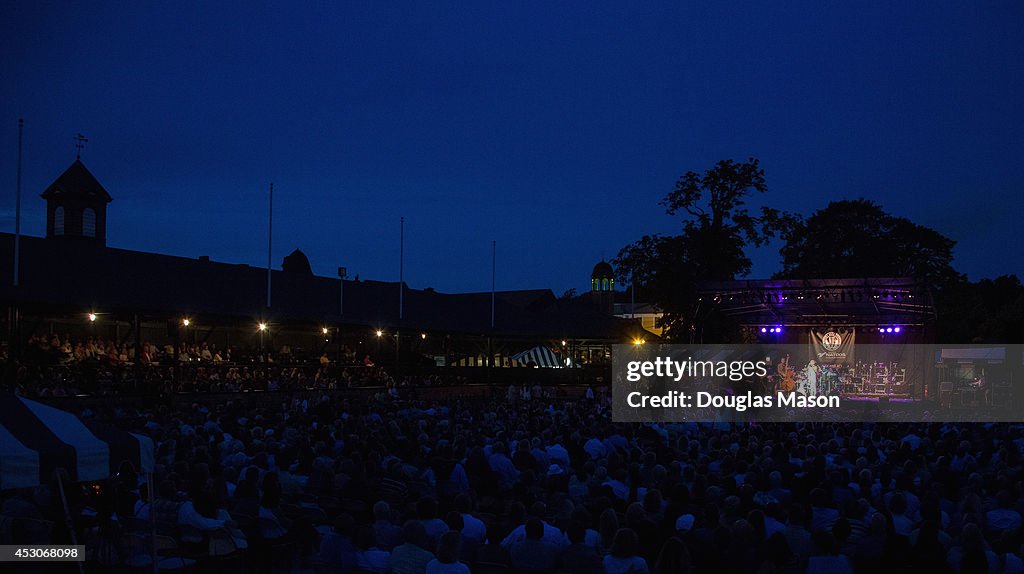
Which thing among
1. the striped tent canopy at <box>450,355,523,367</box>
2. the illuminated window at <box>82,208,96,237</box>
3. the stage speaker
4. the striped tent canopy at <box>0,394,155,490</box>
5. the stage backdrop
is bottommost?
the stage speaker

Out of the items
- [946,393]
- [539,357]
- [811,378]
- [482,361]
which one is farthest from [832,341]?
[482,361]

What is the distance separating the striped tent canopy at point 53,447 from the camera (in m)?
7.33

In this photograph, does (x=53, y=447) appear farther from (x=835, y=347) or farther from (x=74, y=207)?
(x=74, y=207)

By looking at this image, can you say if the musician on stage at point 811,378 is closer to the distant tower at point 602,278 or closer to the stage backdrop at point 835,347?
the stage backdrop at point 835,347

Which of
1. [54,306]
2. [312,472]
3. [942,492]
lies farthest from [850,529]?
[54,306]

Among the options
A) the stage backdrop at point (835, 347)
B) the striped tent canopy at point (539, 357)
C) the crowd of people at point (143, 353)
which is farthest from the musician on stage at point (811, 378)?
the striped tent canopy at point (539, 357)

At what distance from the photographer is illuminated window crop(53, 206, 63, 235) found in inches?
1779

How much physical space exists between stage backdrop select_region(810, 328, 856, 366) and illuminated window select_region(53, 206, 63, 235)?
35568 mm

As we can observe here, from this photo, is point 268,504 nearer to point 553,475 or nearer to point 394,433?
point 553,475

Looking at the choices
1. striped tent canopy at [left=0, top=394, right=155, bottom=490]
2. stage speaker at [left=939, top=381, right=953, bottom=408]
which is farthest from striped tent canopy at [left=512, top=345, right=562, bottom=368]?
striped tent canopy at [left=0, top=394, right=155, bottom=490]

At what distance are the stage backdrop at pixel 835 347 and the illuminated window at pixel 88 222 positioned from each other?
3457 cm

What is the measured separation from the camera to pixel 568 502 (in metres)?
8.95

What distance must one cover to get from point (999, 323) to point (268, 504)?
63824 millimetres

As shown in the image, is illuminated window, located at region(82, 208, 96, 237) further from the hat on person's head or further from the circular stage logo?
the hat on person's head
